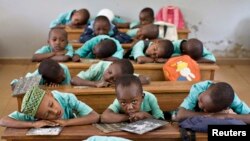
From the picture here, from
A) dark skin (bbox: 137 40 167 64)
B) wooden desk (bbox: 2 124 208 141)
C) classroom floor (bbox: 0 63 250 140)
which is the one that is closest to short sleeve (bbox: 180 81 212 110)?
wooden desk (bbox: 2 124 208 141)

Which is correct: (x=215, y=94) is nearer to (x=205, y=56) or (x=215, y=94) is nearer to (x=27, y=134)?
(x=27, y=134)

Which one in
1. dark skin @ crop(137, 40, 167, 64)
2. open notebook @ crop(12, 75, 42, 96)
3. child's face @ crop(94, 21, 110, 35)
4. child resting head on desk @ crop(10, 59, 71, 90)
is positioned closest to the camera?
open notebook @ crop(12, 75, 42, 96)

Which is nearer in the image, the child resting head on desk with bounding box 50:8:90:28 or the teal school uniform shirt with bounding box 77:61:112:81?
the teal school uniform shirt with bounding box 77:61:112:81

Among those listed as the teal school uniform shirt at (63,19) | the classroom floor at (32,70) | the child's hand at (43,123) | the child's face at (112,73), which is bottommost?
the classroom floor at (32,70)

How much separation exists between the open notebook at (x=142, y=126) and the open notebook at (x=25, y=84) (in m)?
0.83

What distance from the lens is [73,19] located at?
185 inches

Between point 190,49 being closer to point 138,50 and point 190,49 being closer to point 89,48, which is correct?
point 138,50

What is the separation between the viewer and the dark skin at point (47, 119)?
1.76 meters

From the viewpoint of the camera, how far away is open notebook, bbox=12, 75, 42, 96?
7.55ft

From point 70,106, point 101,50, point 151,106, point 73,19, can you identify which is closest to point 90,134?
point 70,106

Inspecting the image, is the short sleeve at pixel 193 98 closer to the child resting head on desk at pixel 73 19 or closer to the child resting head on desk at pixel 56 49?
the child resting head on desk at pixel 56 49

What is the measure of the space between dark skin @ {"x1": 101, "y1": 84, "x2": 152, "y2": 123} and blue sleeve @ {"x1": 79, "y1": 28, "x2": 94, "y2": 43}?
226 centimetres

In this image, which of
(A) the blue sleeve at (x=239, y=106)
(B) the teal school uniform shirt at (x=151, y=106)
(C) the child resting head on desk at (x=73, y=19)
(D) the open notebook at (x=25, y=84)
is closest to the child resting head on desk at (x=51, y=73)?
(D) the open notebook at (x=25, y=84)

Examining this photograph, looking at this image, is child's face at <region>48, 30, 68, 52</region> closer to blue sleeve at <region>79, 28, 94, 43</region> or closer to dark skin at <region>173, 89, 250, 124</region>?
blue sleeve at <region>79, 28, 94, 43</region>
